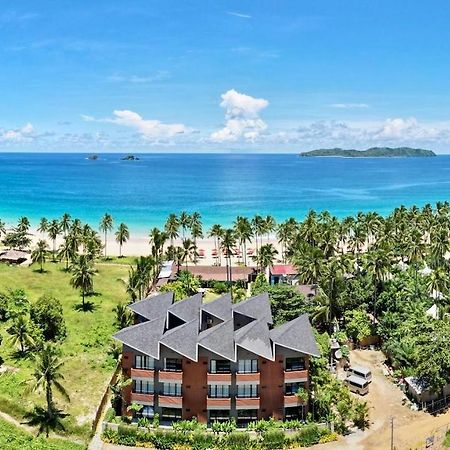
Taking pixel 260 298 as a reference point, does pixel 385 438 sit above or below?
below

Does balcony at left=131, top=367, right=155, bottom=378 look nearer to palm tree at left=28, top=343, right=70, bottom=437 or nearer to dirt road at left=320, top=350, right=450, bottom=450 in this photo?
palm tree at left=28, top=343, right=70, bottom=437

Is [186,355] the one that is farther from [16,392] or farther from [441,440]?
[441,440]

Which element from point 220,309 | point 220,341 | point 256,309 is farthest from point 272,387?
point 220,309

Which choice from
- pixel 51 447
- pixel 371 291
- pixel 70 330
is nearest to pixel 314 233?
pixel 371 291

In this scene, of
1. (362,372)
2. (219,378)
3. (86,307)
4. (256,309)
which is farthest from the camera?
(86,307)

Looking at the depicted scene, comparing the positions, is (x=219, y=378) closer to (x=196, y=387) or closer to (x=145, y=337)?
(x=196, y=387)

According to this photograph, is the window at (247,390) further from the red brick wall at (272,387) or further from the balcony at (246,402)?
the red brick wall at (272,387)
